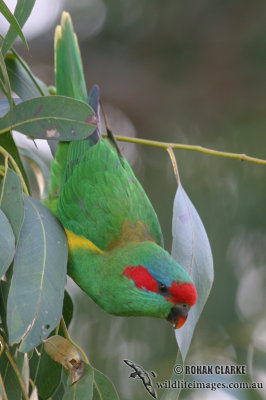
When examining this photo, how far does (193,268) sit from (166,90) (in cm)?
291

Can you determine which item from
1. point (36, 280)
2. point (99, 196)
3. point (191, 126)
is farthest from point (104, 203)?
point (191, 126)

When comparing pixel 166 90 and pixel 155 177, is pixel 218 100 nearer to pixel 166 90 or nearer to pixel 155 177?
pixel 166 90

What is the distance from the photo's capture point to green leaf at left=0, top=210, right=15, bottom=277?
3.96 ft

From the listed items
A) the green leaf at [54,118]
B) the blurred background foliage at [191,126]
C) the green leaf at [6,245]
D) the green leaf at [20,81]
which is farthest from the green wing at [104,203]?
the blurred background foliage at [191,126]

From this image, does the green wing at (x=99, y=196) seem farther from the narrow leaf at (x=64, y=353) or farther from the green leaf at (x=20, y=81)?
the narrow leaf at (x=64, y=353)

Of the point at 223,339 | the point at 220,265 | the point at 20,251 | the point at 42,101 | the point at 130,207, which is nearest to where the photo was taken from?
the point at 20,251

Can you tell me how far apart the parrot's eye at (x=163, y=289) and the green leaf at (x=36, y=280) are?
33cm

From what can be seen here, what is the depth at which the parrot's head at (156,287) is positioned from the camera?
1558mm

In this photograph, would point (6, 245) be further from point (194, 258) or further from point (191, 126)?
point (191, 126)

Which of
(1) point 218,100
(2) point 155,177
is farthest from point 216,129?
(2) point 155,177

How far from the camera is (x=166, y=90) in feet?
14.0

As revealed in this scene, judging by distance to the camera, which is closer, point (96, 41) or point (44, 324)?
point (44, 324)

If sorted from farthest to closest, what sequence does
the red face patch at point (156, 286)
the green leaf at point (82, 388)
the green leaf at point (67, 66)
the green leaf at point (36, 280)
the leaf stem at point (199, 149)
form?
the green leaf at point (67, 66) → the leaf stem at point (199, 149) → the red face patch at point (156, 286) → the green leaf at point (82, 388) → the green leaf at point (36, 280)

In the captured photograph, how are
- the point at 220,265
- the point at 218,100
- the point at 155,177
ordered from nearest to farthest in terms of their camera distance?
the point at 220,265 → the point at 155,177 → the point at 218,100
